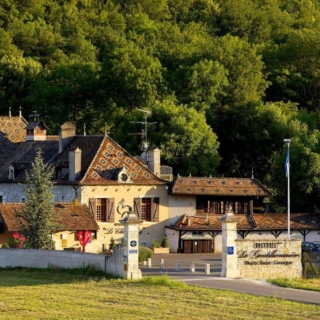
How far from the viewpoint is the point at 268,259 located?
49.7m

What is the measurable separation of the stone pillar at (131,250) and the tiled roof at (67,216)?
41.4ft

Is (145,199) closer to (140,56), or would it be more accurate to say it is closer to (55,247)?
(55,247)

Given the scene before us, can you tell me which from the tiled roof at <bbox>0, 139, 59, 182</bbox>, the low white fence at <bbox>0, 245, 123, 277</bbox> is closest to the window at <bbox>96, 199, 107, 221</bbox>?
the tiled roof at <bbox>0, 139, 59, 182</bbox>

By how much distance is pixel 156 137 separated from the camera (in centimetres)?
7725

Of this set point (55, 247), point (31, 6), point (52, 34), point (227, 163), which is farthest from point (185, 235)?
point (31, 6)

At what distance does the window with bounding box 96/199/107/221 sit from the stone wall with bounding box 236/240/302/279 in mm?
16291

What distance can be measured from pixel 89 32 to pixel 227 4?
27.8 metres

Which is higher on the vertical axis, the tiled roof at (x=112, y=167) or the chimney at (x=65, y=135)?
the chimney at (x=65, y=135)

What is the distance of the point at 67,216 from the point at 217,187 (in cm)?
1004

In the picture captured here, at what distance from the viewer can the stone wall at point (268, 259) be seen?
160 ft

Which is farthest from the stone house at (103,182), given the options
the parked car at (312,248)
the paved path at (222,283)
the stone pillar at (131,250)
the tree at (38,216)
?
the stone pillar at (131,250)

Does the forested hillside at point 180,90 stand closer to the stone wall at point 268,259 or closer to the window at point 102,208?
the window at point 102,208

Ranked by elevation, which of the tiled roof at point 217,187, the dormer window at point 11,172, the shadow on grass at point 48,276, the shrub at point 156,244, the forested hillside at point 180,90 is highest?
the forested hillside at point 180,90

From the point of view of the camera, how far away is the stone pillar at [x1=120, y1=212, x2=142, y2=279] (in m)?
45.8
